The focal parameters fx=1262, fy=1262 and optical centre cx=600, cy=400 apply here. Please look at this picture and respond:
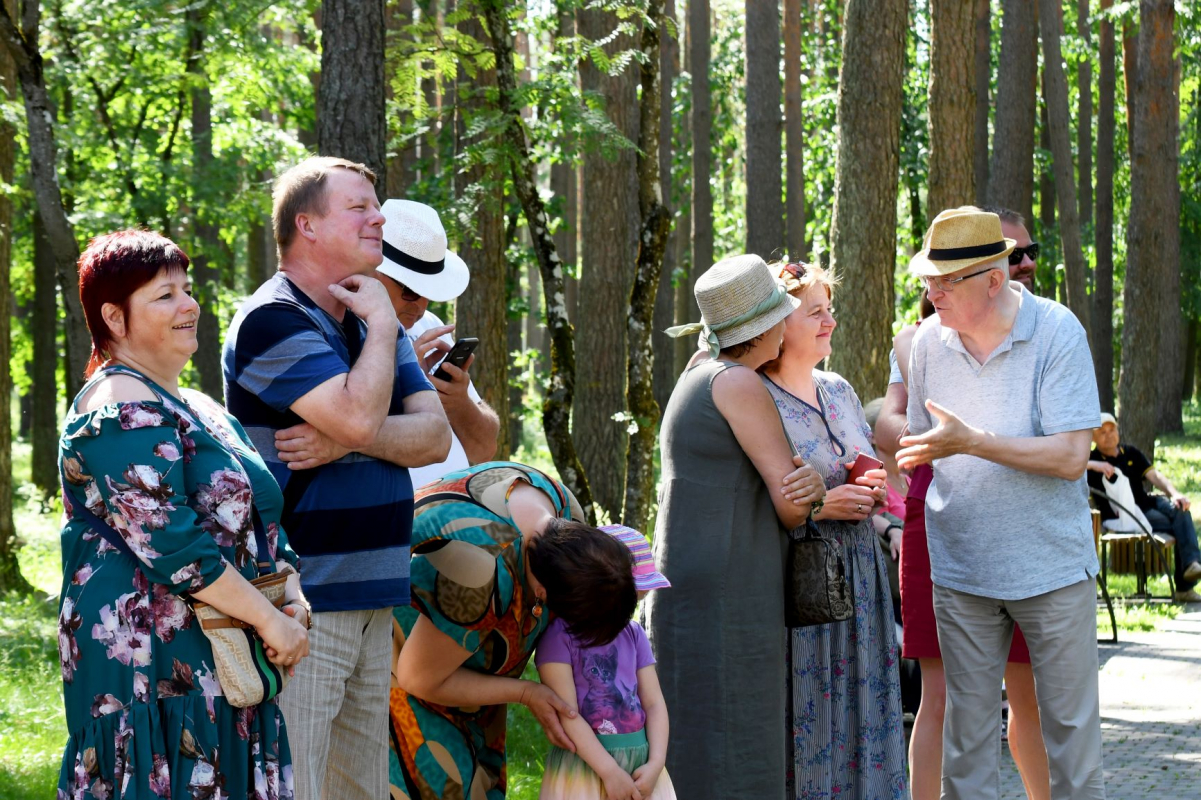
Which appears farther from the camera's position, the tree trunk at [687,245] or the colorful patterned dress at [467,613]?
the tree trunk at [687,245]

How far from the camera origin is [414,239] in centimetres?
445

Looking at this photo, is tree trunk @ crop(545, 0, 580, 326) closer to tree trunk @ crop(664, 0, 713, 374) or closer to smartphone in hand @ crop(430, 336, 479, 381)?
tree trunk @ crop(664, 0, 713, 374)

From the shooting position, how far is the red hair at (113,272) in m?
2.90

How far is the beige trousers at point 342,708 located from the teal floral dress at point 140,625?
14.3 inches

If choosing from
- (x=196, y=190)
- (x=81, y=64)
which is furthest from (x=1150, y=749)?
(x=81, y=64)

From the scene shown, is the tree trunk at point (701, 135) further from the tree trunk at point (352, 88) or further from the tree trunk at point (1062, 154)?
the tree trunk at point (352, 88)

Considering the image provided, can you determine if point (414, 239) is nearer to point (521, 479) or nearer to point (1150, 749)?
point (521, 479)

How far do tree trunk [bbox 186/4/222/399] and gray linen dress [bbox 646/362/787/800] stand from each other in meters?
7.08

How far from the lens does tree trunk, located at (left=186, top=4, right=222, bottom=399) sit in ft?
43.5

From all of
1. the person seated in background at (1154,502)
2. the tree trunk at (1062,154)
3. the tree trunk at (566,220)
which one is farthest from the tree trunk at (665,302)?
the person seated in background at (1154,502)

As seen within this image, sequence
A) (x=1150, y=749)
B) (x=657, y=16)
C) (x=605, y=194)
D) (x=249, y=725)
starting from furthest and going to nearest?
(x=605, y=194)
(x=657, y=16)
(x=1150, y=749)
(x=249, y=725)

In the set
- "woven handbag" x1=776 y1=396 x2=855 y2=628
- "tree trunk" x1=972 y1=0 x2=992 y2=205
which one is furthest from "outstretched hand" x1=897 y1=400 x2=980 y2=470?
"tree trunk" x1=972 y1=0 x2=992 y2=205

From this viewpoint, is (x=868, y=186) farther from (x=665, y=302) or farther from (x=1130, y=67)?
(x=665, y=302)

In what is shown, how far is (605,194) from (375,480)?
9993 mm
